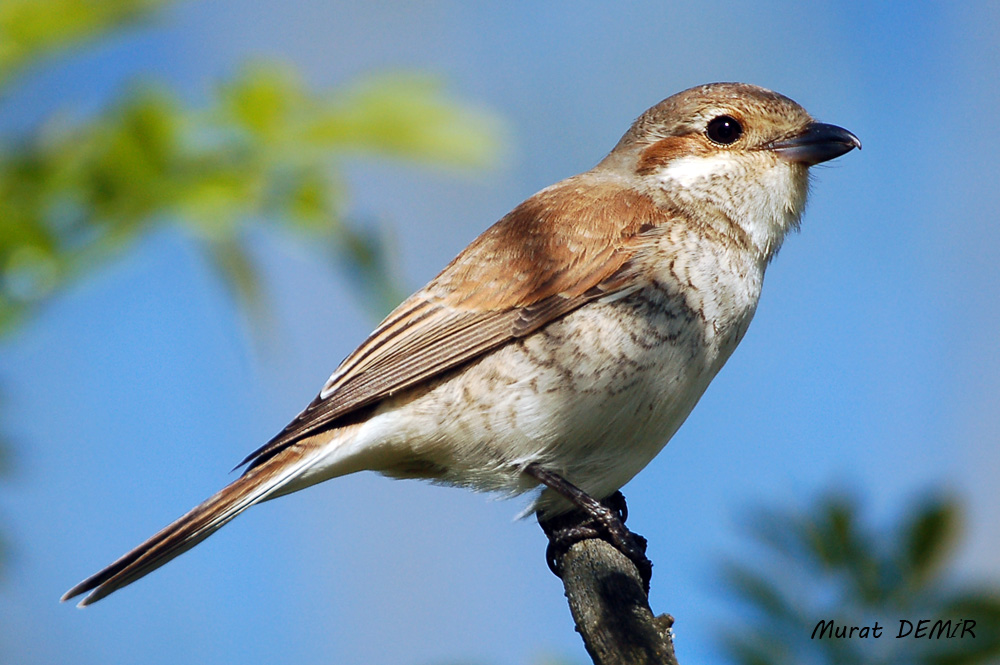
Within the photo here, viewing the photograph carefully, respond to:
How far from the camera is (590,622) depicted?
1.84m

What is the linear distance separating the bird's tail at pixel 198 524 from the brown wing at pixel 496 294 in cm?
6

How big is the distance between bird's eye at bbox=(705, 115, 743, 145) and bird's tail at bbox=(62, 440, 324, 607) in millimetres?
1730

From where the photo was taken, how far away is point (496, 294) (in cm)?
313

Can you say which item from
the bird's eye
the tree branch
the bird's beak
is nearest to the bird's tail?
the tree branch

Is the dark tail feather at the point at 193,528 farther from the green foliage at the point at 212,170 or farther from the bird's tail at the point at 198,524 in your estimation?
the green foliage at the point at 212,170

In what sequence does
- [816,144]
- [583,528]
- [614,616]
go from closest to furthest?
[614,616], [583,528], [816,144]

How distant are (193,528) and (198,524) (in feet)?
0.06

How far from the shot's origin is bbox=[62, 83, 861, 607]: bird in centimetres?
287

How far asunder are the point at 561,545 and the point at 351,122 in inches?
62.3

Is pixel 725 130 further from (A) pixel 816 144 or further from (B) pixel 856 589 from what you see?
(B) pixel 856 589

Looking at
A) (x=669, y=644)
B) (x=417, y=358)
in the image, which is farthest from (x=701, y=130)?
(x=669, y=644)

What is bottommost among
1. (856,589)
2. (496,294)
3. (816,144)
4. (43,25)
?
(856,589)

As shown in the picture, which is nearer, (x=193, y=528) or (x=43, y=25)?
(x=43, y=25)

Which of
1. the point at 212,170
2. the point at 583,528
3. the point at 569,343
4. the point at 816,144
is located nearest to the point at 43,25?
the point at 212,170
